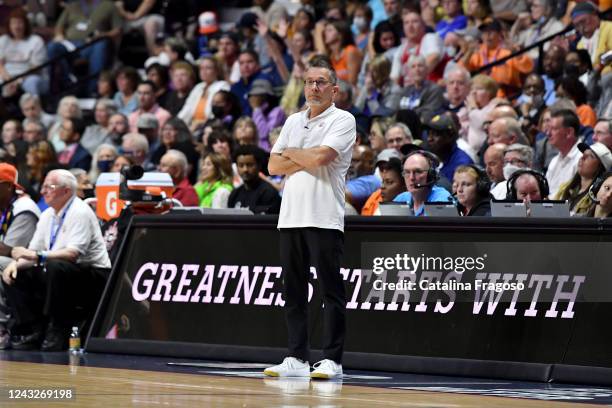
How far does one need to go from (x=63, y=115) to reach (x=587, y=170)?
9.82 metres

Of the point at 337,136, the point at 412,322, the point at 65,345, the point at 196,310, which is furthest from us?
the point at 65,345

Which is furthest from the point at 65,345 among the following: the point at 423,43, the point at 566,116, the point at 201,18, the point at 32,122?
the point at 201,18

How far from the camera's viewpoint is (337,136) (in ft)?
30.3

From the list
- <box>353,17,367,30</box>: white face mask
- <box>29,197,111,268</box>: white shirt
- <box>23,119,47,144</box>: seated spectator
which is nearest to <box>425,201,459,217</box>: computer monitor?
<box>29,197,111,268</box>: white shirt

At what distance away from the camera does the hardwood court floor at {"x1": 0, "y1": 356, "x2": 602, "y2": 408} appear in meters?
7.43

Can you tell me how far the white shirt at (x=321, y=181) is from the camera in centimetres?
920

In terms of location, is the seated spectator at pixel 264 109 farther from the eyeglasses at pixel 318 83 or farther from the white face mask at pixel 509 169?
the eyeglasses at pixel 318 83

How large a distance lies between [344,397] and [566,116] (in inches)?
223

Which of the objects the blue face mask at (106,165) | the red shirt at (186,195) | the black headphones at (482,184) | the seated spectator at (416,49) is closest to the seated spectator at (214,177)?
the red shirt at (186,195)

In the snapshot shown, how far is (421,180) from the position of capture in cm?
1096

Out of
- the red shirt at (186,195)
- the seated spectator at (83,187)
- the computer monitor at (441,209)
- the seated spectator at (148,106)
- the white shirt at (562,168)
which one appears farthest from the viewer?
the seated spectator at (148,106)

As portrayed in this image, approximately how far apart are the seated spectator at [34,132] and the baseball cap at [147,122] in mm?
1885

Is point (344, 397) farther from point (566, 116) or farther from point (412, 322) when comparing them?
point (566, 116)

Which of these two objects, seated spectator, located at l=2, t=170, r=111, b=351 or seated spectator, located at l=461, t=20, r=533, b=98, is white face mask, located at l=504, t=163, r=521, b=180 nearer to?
seated spectator, located at l=2, t=170, r=111, b=351
